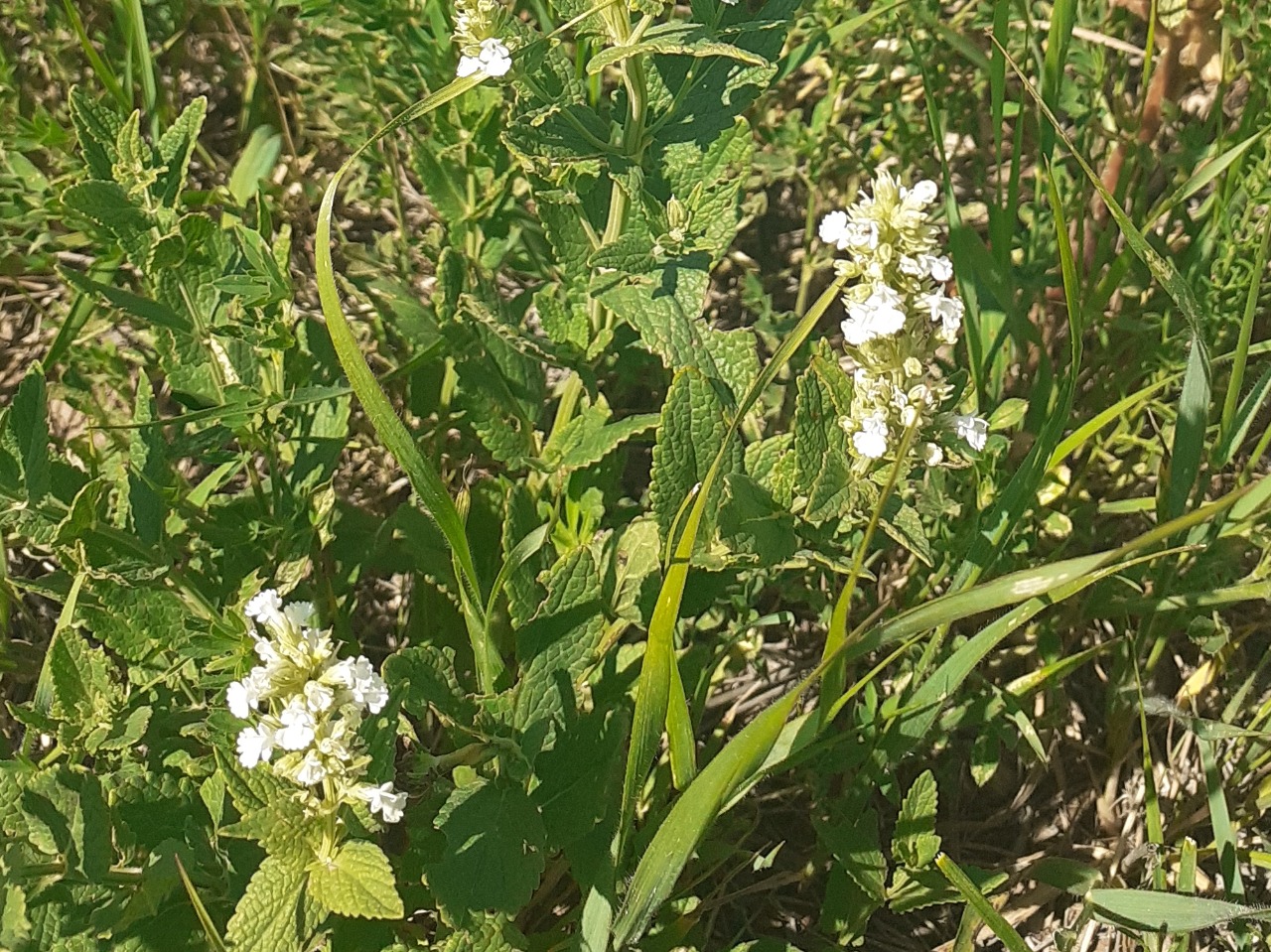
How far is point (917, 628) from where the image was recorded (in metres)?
1.74

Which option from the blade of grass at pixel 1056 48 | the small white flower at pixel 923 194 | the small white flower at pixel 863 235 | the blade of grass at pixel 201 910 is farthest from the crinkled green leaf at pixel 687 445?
the blade of grass at pixel 1056 48

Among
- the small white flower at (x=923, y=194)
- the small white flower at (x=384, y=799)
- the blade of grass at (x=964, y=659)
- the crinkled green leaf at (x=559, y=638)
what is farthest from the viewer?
the crinkled green leaf at (x=559, y=638)

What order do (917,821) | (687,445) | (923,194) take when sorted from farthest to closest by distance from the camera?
(917,821)
(687,445)
(923,194)

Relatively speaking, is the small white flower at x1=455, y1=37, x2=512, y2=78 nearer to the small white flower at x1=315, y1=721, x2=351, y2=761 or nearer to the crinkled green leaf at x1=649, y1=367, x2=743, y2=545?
the crinkled green leaf at x1=649, y1=367, x2=743, y2=545

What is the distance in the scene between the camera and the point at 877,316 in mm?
1604

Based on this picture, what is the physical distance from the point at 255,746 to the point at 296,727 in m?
0.08

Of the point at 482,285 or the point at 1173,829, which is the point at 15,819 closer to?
the point at 482,285

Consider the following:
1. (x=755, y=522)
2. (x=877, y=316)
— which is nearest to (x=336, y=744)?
(x=755, y=522)

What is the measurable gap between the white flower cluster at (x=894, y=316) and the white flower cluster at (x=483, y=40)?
539 millimetres

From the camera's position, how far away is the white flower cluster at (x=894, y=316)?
5.20ft

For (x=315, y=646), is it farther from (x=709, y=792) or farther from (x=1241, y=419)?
(x=1241, y=419)

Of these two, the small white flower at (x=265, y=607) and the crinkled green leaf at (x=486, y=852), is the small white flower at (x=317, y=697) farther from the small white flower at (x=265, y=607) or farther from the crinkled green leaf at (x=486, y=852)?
the crinkled green leaf at (x=486, y=852)

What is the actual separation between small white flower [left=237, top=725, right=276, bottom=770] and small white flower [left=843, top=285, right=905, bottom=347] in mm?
947

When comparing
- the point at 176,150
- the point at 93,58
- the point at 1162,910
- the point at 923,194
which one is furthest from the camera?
the point at 93,58
